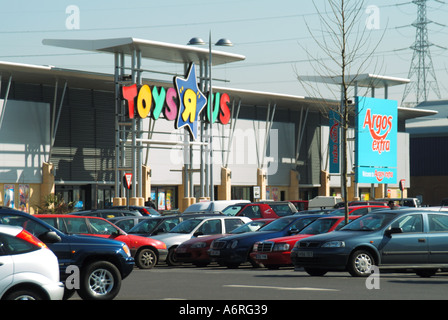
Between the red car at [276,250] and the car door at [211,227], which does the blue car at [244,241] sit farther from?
the car door at [211,227]

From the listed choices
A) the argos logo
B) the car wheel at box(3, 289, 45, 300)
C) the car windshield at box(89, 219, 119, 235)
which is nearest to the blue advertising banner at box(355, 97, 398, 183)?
the argos logo

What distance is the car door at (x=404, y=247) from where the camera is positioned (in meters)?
17.8

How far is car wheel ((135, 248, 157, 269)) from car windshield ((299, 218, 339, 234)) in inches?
161

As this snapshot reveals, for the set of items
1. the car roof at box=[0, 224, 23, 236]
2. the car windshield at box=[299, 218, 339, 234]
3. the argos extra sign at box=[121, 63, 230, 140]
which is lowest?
the car windshield at box=[299, 218, 339, 234]

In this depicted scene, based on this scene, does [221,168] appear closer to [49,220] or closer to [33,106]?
[33,106]

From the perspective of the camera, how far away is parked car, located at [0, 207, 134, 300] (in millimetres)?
13828

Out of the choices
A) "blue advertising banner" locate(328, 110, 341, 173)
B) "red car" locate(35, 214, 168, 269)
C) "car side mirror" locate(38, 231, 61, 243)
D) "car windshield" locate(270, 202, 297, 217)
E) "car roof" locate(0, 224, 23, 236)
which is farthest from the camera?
"blue advertising banner" locate(328, 110, 341, 173)

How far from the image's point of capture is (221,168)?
63000mm

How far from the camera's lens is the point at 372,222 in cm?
1850

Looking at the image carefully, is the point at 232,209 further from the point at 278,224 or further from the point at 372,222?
the point at 372,222

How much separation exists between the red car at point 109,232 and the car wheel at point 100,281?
14.7 feet

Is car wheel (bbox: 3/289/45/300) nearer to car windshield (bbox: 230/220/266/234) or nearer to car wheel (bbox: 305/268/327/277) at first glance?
car wheel (bbox: 305/268/327/277)
